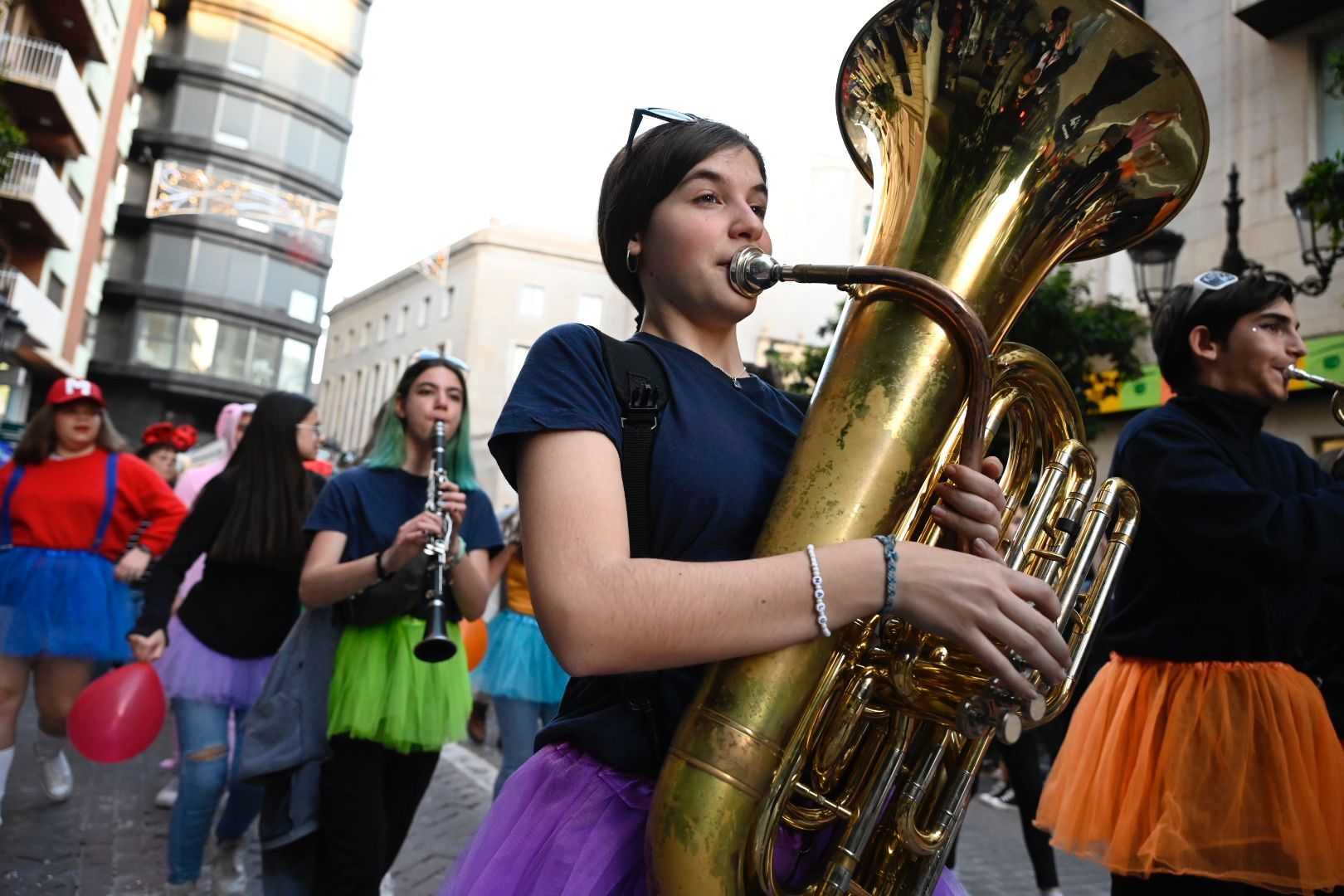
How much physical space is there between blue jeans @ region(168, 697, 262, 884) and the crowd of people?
0.01 metres

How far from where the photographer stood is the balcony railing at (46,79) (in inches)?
866

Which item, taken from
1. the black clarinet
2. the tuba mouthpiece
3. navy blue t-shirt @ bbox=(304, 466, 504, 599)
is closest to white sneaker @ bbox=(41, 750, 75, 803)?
navy blue t-shirt @ bbox=(304, 466, 504, 599)

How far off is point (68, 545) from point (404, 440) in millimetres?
2660

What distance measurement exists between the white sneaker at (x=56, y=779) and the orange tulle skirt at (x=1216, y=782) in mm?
5118

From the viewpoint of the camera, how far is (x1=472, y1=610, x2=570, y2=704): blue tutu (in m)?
5.19

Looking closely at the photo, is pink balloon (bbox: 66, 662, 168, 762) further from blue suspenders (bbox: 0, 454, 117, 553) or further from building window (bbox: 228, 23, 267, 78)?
building window (bbox: 228, 23, 267, 78)

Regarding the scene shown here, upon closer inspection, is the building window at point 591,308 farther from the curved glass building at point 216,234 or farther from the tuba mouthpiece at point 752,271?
the tuba mouthpiece at point 752,271

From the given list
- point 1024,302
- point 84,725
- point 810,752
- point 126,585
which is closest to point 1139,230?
point 1024,302

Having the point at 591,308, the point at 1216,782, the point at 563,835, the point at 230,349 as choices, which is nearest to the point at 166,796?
the point at 563,835

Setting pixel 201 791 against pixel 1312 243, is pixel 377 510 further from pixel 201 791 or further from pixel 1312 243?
pixel 1312 243

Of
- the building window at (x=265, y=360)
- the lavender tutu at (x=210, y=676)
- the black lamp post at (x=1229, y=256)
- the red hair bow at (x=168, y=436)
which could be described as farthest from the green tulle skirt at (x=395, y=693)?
the building window at (x=265, y=360)

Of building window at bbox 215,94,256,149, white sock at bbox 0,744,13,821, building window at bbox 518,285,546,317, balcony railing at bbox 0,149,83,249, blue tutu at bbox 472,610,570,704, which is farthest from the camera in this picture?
building window at bbox 518,285,546,317

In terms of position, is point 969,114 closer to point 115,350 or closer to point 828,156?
point 828,156

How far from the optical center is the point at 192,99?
3669 cm
